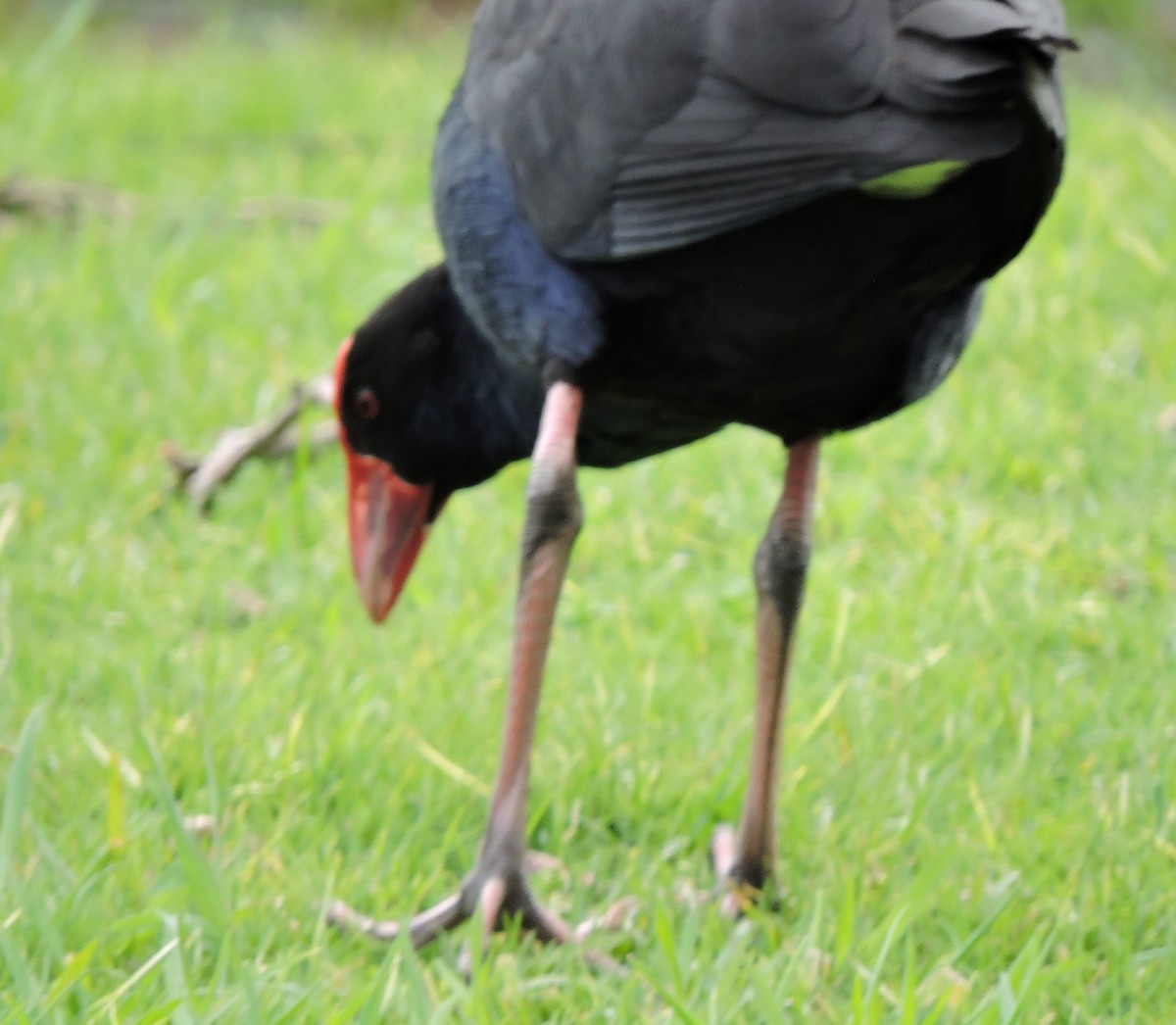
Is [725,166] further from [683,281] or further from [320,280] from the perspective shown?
[320,280]

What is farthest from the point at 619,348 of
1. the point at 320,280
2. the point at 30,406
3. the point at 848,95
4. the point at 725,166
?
the point at 320,280

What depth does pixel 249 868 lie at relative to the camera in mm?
2729

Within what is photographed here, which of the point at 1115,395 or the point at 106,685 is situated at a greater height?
the point at 106,685

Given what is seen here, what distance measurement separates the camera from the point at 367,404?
3.27 m

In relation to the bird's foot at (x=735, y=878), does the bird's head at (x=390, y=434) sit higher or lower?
higher

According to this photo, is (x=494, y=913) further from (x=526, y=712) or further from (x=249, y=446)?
(x=249, y=446)

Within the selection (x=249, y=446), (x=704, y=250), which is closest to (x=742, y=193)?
(x=704, y=250)

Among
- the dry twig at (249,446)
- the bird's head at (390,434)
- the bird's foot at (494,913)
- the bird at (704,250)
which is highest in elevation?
the bird at (704,250)

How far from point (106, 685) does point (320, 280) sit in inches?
80.6

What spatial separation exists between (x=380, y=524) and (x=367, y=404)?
0.23 metres

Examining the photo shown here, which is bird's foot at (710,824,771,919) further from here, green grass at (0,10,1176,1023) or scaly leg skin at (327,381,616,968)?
scaly leg skin at (327,381,616,968)

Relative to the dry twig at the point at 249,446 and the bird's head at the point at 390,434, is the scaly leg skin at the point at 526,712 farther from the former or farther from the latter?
the dry twig at the point at 249,446

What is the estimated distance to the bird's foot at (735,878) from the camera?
279cm

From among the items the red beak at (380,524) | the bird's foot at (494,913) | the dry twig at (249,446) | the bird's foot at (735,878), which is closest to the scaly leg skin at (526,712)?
the bird's foot at (494,913)
